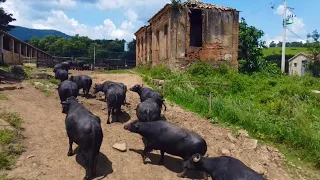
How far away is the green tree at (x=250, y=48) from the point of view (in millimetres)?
23469

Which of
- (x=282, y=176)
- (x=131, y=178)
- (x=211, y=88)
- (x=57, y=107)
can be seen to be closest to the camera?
(x=131, y=178)

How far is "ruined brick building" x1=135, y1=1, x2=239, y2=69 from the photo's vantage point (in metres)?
20.1

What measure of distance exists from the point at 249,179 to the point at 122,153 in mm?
3422

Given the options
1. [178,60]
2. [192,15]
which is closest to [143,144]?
[178,60]

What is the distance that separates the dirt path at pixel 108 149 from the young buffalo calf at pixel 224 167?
0.83 metres

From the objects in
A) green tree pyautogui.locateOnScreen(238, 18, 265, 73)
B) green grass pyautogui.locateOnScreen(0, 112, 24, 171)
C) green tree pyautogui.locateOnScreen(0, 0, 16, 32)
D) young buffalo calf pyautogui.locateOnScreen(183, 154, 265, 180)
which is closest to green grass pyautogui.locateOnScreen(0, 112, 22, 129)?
green grass pyautogui.locateOnScreen(0, 112, 24, 171)

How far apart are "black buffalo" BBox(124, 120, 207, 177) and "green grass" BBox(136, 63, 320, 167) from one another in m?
3.30

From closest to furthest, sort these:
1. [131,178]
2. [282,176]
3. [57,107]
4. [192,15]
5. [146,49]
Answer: [131,178], [282,176], [57,107], [192,15], [146,49]

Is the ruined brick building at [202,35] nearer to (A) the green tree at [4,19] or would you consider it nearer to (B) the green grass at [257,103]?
(B) the green grass at [257,103]

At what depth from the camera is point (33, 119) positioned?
1023cm

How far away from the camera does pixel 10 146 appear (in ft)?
25.9

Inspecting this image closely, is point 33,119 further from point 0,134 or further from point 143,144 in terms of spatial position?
point 143,144

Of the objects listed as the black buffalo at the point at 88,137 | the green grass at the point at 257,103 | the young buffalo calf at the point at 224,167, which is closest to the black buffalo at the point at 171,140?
the young buffalo calf at the point at 224,167

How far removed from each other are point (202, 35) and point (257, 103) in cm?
747
